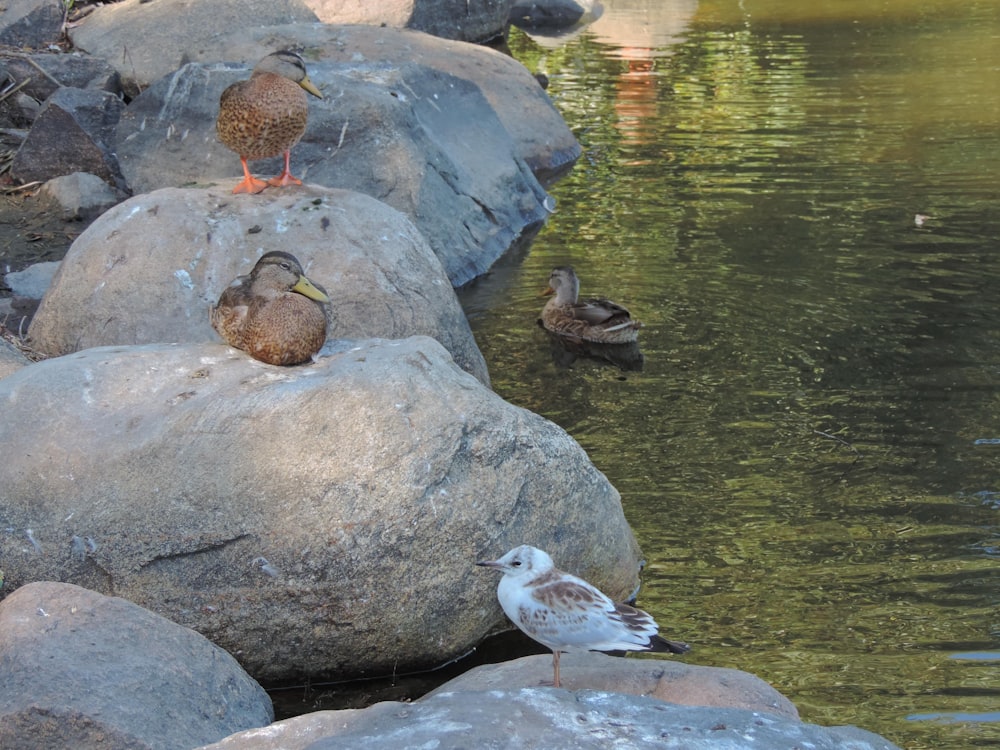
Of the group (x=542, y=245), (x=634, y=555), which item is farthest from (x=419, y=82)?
(x=634, y=555)

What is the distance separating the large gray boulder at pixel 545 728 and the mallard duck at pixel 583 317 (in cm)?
595

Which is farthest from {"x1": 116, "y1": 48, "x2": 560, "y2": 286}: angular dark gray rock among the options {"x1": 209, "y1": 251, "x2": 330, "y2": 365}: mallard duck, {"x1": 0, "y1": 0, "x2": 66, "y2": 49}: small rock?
{"x1": 209, "y1": 251, "x2": 330, "y2": 365}: mallard duck

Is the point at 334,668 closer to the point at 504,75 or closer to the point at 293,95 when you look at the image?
the point at 293,95

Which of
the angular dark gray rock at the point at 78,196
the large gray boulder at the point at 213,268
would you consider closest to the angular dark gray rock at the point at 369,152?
the angular dark gray rock at the point at 78,196

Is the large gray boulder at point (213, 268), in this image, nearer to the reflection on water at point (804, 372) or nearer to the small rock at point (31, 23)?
the reflection on water at point (804, 372)

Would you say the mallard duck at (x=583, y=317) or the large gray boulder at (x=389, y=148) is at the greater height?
the large gray boulder at (x=389, y=148)

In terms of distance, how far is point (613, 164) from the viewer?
14766 mm

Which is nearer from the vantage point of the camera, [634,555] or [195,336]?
[634,555]

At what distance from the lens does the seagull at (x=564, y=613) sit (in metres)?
5.08

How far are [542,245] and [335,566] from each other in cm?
718

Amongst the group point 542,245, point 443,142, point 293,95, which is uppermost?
point 293,95

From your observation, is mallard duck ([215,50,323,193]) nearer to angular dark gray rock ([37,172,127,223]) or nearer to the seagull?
angular dark gray rock ([37,172,127,223])

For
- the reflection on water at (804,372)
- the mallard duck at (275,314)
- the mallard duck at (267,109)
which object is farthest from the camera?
the mallard duck at (267,109)

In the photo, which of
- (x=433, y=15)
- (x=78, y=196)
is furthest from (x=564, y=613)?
(x=433, y=15)
